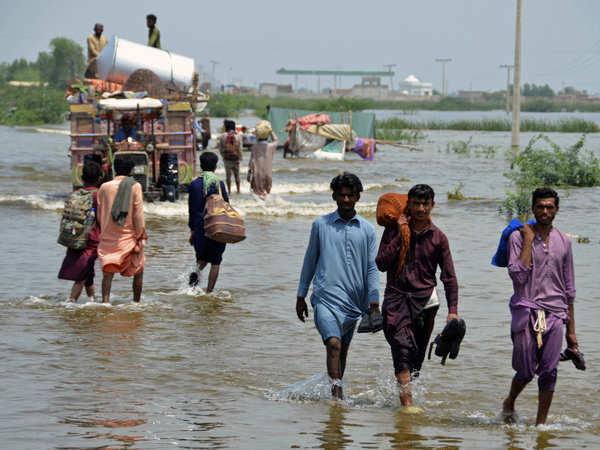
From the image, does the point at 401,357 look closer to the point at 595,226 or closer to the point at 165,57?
the point at 595,226

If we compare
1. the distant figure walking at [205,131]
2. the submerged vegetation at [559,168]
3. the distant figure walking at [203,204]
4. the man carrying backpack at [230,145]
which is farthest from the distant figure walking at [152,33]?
the distant figure walking at [205,131]

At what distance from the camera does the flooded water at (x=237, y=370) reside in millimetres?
4715

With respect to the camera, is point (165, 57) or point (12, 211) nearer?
point (12, 211)

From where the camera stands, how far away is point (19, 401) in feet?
16.9

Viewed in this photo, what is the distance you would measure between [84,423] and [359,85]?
596 ft

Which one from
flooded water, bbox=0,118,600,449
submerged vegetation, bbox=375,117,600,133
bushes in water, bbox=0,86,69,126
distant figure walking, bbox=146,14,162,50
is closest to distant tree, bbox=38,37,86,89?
bushes in water, bbox=0,86,69,126

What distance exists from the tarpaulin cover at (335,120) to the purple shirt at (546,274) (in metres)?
29.3

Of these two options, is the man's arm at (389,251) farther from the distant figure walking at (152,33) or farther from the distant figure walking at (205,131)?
the distant figure walking at (205,131)

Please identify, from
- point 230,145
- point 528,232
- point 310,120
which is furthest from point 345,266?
point 310,120

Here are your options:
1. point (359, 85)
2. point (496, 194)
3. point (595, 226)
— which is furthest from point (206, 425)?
point (359, 85)

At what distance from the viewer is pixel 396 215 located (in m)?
4.96

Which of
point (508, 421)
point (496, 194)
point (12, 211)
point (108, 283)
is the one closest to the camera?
point (508, 421)

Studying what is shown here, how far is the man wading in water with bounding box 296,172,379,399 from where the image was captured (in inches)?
203

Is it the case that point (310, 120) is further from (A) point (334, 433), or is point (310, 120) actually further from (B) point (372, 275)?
(A) point (334, 433)
